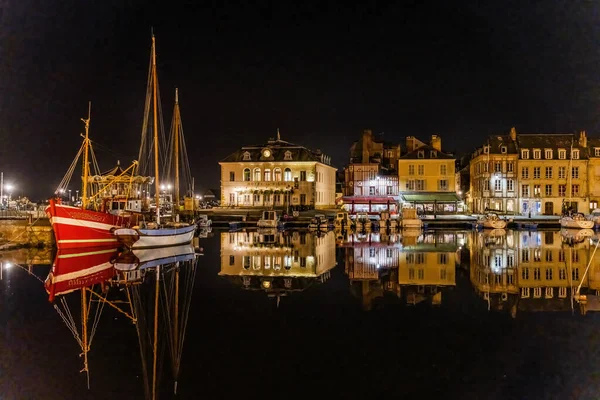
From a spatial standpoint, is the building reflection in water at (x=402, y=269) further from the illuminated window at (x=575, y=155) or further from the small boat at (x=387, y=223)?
the illuminated window at (x=575, y=155)

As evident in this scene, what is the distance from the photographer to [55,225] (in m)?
28.5

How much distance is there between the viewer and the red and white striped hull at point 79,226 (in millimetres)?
28375

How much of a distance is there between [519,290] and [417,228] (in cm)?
3361

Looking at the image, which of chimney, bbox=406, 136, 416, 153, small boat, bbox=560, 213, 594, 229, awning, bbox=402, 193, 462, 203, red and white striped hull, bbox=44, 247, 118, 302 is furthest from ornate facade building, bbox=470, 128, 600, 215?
red and white striped hull, bbox=44, 247, 118, 302

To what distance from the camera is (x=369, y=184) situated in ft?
215

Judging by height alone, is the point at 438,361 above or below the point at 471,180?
below

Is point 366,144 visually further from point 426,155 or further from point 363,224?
point 363,224

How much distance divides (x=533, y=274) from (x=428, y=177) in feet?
146

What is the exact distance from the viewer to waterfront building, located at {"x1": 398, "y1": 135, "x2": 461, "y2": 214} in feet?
206

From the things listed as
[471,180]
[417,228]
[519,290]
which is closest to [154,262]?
[519,290]

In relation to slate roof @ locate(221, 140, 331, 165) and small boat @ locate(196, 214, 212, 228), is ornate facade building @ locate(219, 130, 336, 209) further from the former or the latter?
small boat @ locate(196, 214, 212, 228)

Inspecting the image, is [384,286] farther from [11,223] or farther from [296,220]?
[296,220]

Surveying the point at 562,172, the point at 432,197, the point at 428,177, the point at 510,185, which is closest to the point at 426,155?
the point at 428,177

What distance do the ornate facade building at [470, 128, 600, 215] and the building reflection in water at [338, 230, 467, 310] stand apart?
3041 cm
